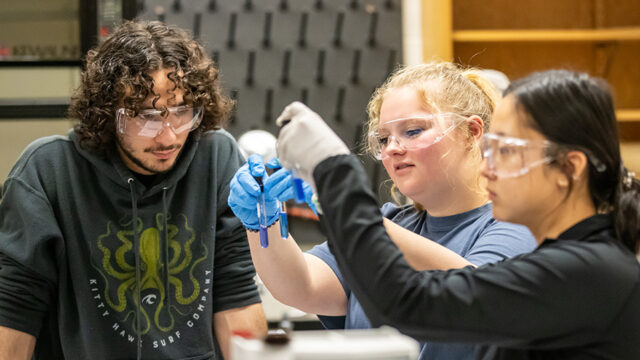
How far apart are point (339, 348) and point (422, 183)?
2.22 ft

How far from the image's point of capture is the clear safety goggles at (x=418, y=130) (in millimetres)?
1425

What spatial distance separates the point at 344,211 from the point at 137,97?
2.59ft

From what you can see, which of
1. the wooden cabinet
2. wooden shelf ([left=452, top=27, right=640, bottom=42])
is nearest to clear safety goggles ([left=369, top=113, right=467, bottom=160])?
wooden shelf ([left=452, top=27, right=640, bottom=42])

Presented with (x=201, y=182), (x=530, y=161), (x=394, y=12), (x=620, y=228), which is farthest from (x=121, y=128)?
(x=394, y=12)

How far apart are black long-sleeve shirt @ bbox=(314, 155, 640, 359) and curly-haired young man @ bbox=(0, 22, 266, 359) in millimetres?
750

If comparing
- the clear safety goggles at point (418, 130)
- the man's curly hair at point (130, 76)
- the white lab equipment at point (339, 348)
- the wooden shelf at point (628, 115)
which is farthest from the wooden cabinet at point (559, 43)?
the white lab equipment at point (339, 348)

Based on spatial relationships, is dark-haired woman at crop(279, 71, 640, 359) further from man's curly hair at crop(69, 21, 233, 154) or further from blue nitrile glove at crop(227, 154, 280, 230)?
man's curly hair at crop(69, 21, 233, 154)

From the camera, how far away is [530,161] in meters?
1.05

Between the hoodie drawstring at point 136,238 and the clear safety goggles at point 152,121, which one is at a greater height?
the clear safety goggles at point 152,121

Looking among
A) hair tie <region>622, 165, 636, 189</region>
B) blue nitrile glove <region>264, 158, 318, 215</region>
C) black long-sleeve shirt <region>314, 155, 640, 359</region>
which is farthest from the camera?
blue nitrile glove <region>264, 158, 318, 215</region>

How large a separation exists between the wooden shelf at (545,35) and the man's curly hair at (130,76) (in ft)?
6.55

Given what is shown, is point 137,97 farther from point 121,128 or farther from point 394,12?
point 394,12

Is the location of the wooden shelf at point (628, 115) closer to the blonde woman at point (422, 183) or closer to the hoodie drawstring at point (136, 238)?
the blonde woman at point (422, 183)

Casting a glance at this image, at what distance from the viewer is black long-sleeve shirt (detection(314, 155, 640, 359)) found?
981mm
